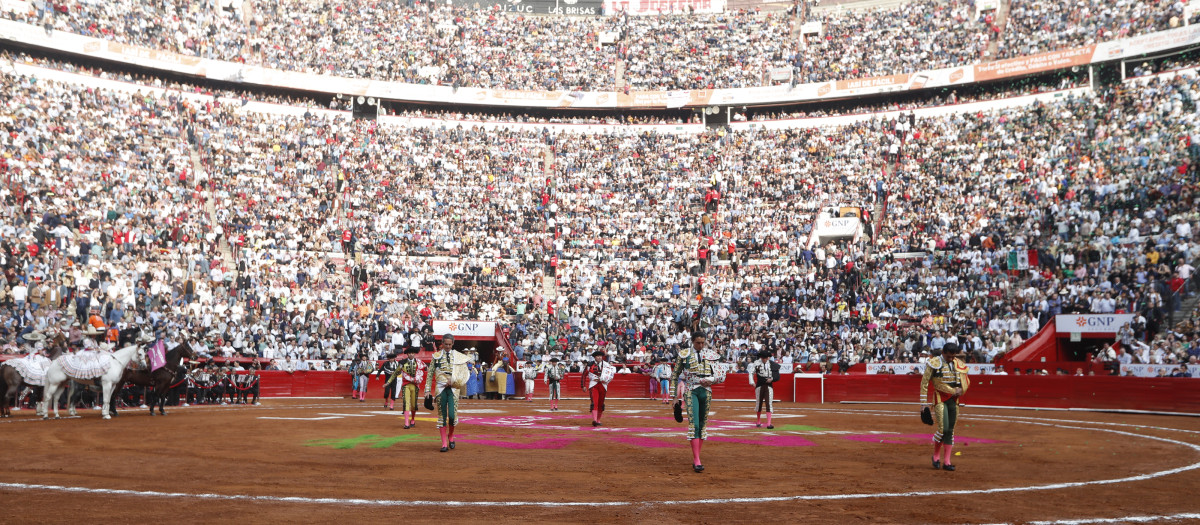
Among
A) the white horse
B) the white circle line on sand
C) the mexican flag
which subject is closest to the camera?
the white circle line on sand

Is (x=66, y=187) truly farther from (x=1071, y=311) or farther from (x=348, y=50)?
(x=1071, y=311)

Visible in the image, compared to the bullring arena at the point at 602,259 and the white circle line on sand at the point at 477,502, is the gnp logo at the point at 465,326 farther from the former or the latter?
the white circle line on sand at the point at 477,502

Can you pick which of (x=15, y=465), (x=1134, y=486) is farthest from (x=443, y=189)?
(x=1134, y=486)

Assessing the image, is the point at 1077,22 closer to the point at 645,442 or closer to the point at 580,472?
the point at 645,442

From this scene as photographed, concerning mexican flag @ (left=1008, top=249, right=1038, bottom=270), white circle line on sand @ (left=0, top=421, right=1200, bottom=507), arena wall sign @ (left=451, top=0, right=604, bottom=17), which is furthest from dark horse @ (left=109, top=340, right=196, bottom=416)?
arena wall sign @ (left=451, top=0, right=604, bottom=17)

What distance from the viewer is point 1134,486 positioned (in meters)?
11.8

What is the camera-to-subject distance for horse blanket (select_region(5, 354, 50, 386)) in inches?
875

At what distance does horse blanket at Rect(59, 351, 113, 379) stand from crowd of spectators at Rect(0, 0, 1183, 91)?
28.4m

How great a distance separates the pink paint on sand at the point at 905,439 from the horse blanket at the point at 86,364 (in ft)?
56.7

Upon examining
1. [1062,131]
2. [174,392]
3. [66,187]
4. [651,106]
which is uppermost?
[651,106]

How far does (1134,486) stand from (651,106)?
43166 mm

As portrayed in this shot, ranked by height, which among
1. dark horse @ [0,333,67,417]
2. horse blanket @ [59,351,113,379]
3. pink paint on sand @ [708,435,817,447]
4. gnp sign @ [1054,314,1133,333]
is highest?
gnp sign @ [1054,314,1133,333]

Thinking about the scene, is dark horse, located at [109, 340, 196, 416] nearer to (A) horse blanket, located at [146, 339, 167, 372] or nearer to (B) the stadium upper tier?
(A) horse blanket, located at [146, 339, 167, 372]

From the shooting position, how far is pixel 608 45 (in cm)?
5722
